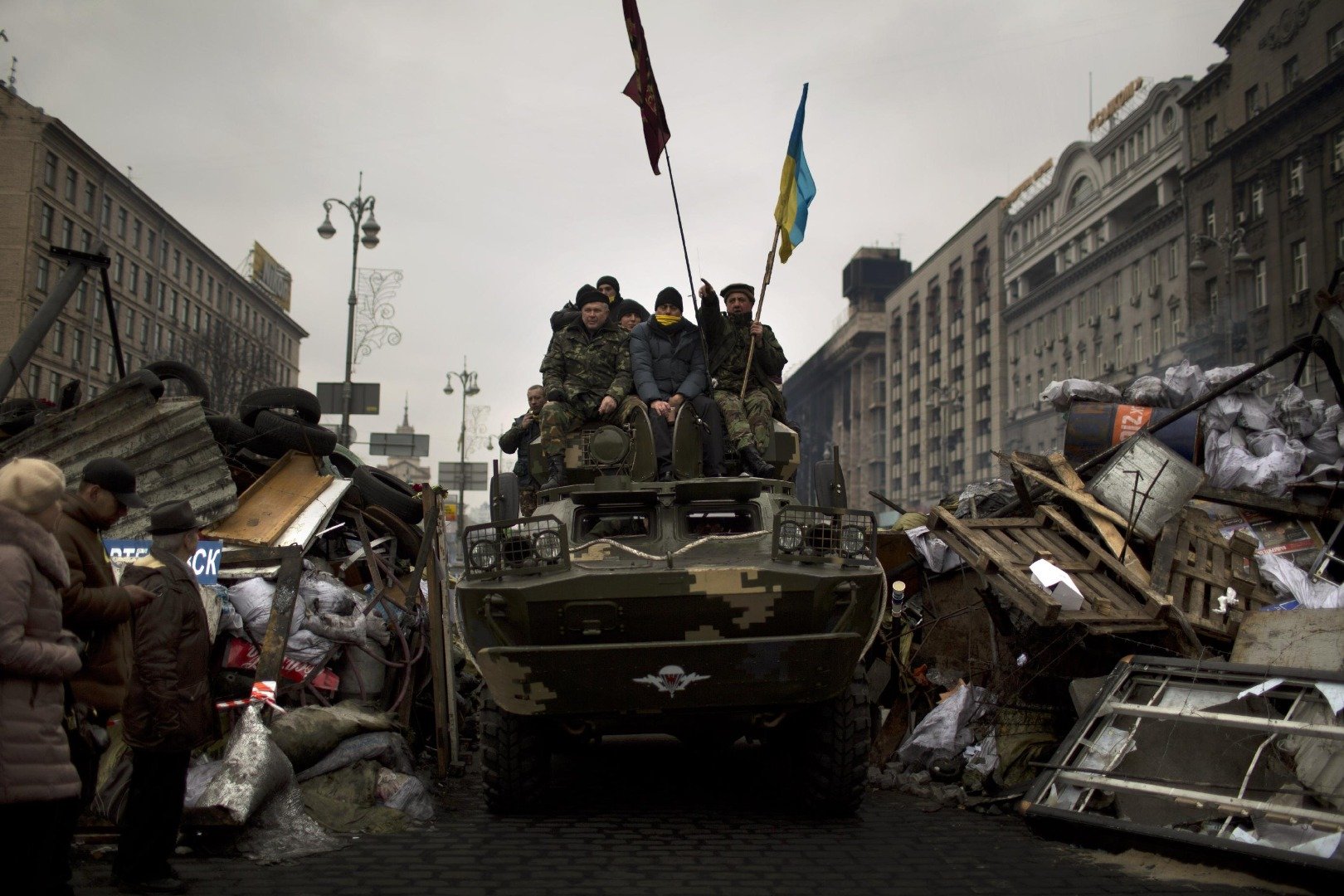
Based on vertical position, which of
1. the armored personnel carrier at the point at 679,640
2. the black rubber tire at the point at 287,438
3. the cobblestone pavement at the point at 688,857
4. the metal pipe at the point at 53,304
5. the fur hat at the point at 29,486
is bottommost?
the cobblestone pavement at the point at 688,857

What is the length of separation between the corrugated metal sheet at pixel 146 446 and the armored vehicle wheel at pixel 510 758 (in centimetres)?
326

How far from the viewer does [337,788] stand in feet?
21.4

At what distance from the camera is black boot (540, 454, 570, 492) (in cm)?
848

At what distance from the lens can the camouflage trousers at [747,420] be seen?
8.55 m

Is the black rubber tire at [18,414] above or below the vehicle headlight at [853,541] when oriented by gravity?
above

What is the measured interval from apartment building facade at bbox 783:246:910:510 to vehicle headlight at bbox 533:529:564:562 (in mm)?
78921

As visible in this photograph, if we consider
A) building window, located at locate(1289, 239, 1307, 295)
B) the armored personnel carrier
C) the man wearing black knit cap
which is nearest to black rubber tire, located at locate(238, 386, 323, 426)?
the man wearing black knit cap

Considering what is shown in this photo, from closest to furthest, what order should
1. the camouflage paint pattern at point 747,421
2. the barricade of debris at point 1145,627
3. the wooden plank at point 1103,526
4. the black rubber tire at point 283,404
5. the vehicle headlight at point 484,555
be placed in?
the barricade of debris at point 1145,627
the vehicle headlight at point 484,555
the wooden plank at point 1103,526
the camouflage paint pattern at point 747,421
the black rubber tire at point 283,404

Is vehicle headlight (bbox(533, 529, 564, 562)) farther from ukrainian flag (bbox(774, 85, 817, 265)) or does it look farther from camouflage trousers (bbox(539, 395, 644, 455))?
ukrainian flag (bbox(774, 85, 817, 265))

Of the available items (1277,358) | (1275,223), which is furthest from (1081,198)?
(1277,358)

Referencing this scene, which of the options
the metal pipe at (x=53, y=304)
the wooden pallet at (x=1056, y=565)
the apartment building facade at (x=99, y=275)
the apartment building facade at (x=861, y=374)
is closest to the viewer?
the wooden pallet at (x=1056, y=565)

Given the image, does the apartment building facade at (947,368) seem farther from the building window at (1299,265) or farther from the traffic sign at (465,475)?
the traffic sign at (465,475)

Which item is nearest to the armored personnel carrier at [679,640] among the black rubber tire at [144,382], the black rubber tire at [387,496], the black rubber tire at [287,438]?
the black rubber tire at [287,438]

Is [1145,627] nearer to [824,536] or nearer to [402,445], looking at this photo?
[824,536]
